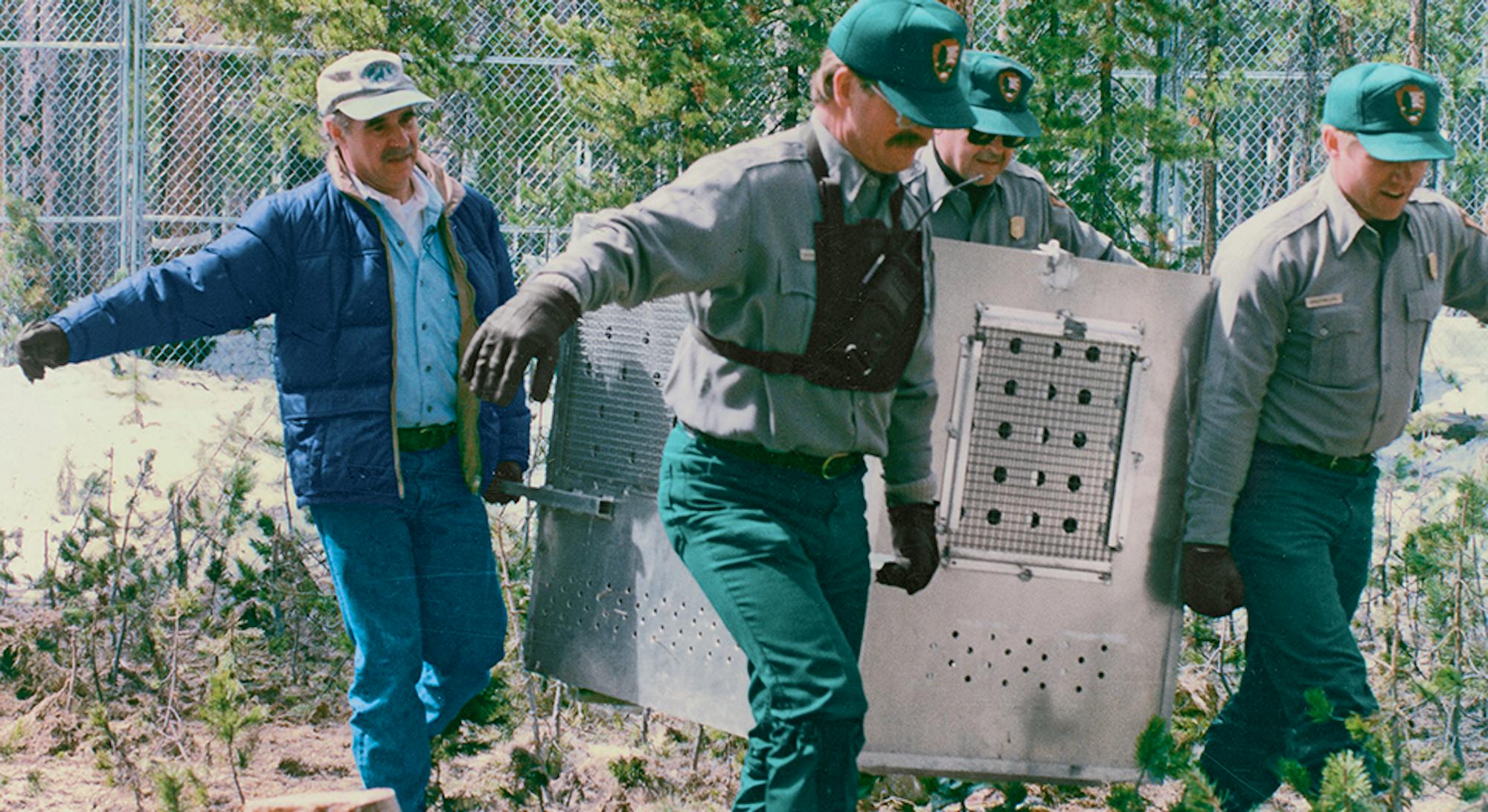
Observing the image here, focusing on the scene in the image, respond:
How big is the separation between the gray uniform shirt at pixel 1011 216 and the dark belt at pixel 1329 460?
0.71 metres

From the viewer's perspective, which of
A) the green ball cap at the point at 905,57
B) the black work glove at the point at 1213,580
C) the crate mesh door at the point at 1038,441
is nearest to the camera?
the green ball cap at the point at 905,57

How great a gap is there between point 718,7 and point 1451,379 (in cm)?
352

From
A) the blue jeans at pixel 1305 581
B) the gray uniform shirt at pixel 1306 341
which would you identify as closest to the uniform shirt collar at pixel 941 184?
the gray uniform shirt at pixel 1306 341

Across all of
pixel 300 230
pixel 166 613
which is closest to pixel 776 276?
pixel 300 230

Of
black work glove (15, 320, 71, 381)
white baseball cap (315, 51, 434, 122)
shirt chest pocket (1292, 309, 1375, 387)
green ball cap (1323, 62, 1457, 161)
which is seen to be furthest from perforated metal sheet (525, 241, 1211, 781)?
black work glove (15, 320, 71, 381)

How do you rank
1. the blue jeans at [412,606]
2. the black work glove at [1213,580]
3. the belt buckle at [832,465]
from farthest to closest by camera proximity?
the blue jeans at [412,606]
the black work glove at [1213,580]
the belt buckle at [832,465]

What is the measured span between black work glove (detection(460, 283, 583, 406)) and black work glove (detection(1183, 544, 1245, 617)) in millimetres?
1722

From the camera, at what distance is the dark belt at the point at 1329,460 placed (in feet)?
13.3

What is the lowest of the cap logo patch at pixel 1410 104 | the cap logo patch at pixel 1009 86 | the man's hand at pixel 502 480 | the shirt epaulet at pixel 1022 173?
the man's hand at pixel 502 480

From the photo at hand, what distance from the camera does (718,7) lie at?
313 inches

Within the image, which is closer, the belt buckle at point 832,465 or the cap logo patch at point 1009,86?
the belt buckle at point 832,465

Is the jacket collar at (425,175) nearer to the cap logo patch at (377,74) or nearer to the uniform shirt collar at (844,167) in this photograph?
the cap logo patch at (377,74)

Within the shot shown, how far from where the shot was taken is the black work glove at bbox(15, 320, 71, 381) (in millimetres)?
3887

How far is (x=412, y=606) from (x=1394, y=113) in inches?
99.5
